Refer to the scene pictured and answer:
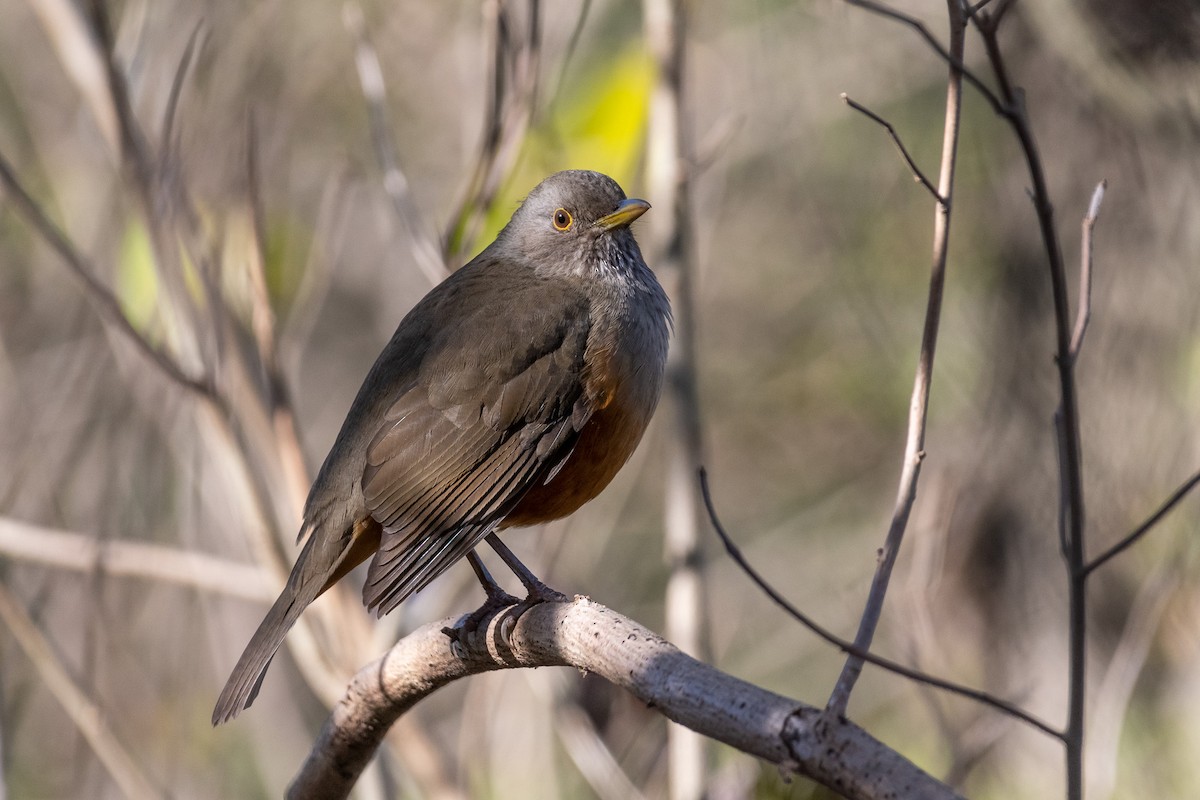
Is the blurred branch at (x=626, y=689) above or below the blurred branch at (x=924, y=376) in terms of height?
below

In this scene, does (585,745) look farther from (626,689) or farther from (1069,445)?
(1069,445)

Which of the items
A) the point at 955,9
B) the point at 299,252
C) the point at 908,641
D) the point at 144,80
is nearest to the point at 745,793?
the point at 908,641

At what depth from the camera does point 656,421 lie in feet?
23.3

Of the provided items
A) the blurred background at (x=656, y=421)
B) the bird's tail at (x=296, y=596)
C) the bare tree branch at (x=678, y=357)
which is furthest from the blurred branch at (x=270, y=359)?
the bare tree branch at (x=678, y=357)

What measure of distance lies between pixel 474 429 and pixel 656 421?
10.3ft

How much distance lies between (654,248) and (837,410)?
201 inches

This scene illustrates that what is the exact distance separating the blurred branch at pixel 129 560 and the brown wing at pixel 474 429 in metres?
0.85

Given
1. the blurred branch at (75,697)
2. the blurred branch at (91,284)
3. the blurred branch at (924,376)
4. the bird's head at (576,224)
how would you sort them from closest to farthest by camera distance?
1. the blurred branch at (924,376)
2. the blurred branch at (91,284)
3. the blurred branch at (75,697)
4. the bird's head at (576,224)

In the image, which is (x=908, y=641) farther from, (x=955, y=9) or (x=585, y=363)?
(x=955, y=9)

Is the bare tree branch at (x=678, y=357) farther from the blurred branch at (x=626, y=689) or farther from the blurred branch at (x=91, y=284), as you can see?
the blurred branch at (x=91, y=284)

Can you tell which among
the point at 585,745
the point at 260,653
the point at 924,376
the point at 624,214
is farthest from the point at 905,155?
the point at 585,745

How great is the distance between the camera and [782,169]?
350 inches

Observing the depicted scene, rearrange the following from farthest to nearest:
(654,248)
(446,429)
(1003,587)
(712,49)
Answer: (712,49) → (1003,587) → (654,248) → (446,429)

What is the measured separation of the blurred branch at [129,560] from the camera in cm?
432
